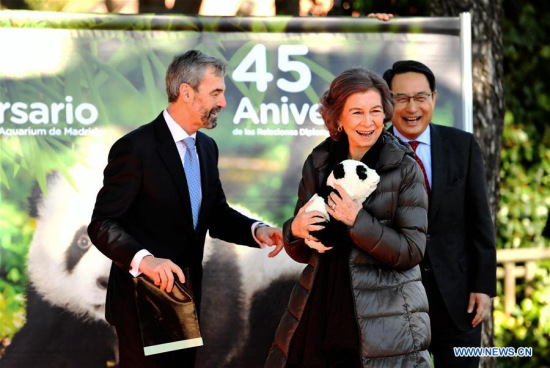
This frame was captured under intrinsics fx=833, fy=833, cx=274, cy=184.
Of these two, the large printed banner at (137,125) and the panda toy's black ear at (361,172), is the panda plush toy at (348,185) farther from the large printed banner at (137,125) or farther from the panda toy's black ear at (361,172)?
the large printed banner at (137,125)

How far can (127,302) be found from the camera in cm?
336

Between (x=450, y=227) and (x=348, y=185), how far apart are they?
0.99m

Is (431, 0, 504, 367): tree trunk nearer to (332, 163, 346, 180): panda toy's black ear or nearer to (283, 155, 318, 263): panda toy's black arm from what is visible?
(283, 155, 318, 263): panda toy's black arm

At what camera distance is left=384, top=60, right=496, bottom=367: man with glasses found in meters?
A: 3.62

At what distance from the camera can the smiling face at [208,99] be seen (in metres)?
3.47

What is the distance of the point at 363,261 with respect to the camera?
283cm

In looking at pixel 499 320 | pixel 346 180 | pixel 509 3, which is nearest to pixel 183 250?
pixel 346 180

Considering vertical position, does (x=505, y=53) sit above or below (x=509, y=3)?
below

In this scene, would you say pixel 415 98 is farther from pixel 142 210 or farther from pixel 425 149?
pixel 142 210

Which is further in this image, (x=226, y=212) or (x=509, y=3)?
(x=509, y=3)

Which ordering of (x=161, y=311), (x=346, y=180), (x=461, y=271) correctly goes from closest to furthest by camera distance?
(x=346, y=180), (x=161, y=311), (x=461, y=271)

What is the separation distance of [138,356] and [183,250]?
0.46 metres

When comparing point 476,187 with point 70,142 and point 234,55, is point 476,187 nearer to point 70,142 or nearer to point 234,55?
point 234,55

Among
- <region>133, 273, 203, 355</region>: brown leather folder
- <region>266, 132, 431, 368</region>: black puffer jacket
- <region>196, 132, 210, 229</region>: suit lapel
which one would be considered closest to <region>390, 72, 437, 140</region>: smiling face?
<region>266, 132, 431, 368</region>: black puffer jacket
